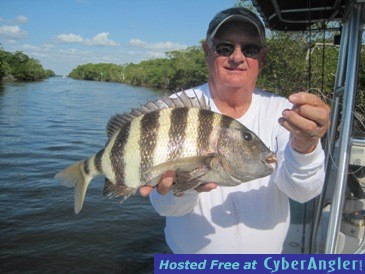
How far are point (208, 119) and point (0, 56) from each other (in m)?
66.1

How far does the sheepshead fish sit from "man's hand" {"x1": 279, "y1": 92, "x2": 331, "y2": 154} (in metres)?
0.32

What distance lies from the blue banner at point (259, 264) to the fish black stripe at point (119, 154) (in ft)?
1.59

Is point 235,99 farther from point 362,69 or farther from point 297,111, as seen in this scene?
point 362,69

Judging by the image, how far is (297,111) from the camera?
1528 mm

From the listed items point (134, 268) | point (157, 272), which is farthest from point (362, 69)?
point (157, 272)

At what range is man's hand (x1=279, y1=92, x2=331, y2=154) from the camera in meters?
1.49

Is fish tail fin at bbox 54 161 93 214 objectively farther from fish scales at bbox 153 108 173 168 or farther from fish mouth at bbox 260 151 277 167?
fish mouth at bbox 260 151 277 167

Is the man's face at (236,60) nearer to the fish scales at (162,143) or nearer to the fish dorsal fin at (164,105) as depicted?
the fish dorsal fin at (164,105)

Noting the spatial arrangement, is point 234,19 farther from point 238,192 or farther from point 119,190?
point 119,190

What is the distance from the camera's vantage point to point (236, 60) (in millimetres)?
2217

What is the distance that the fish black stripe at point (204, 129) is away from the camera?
1.85 metres

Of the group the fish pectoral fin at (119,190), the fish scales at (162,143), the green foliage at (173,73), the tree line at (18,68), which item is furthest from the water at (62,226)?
the tree line at (18,68)

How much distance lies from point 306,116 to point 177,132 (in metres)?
0.64

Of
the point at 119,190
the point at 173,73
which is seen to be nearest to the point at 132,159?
the point at 119,190
